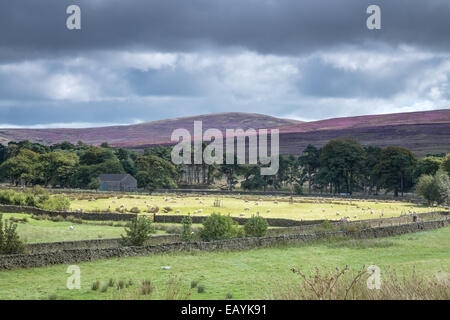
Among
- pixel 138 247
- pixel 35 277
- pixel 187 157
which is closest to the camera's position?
pixel 35 277

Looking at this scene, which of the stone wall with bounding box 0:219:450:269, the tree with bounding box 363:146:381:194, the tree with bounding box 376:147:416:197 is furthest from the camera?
the tree with bounding box 363:146:381:194

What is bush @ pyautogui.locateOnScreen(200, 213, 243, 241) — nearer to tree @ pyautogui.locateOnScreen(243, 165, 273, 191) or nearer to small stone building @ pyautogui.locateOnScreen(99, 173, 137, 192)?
small stone building @ pyautogui.locateOnScreen(99, 173, 137, 192)

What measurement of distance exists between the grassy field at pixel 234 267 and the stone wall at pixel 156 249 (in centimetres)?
53

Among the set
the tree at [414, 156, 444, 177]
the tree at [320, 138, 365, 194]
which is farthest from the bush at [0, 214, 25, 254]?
the tree at [320, 138, 365, 194]

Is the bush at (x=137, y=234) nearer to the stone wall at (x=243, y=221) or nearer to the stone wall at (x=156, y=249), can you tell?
the stone wall at (x=156, y=249)

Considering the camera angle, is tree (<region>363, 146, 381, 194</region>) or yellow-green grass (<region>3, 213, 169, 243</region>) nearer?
yellow-green grass (<region>3, 213, 169, 243</region>)

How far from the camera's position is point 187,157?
152500 millimetres

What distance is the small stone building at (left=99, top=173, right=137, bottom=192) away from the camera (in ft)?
396

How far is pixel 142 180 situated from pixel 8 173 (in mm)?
32031

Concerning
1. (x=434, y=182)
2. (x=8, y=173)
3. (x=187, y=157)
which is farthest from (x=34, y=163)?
(x=434, y=182)

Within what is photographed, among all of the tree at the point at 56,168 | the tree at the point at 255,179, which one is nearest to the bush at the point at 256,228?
the tree at the point at 255,179

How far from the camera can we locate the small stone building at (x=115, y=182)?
120562mm
